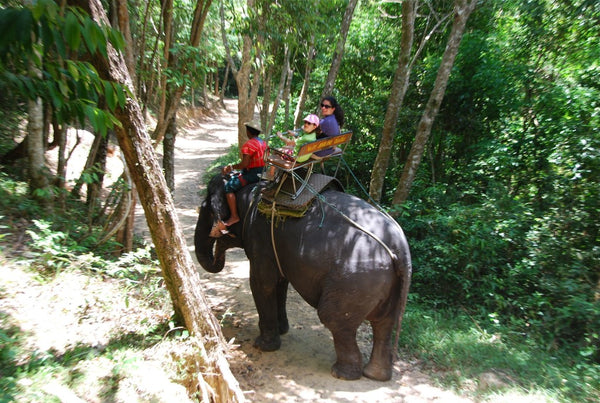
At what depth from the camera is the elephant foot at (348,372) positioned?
4.09 m

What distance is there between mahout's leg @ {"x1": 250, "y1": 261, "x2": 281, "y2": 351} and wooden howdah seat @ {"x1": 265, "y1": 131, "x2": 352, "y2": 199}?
115 centimetres

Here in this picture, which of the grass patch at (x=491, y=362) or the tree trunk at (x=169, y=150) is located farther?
the tree trunk at (x=169, y=150)

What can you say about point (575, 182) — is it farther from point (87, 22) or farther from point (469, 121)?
point (87, 22)

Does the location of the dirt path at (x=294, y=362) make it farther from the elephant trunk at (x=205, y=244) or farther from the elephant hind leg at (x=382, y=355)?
the elephant trunk at (x=205, y=244)

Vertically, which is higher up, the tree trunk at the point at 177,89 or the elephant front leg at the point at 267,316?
the tree trunk at the point at 177,89

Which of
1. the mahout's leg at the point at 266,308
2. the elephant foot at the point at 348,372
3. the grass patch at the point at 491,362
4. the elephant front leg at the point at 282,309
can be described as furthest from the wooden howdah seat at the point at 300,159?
the grass patch at the point at 491,362

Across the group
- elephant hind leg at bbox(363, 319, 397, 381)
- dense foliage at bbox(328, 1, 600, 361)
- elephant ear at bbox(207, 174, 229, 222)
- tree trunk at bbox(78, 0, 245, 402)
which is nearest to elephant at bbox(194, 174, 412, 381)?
elephant hind leg at bbox(363, 319, 397, 381)

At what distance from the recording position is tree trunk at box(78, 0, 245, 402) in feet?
9.59

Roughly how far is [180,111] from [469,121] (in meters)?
19.2

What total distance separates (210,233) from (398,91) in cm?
440

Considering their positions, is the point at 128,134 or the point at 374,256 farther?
the point at 374,256

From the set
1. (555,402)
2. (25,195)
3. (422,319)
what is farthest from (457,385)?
(25,195)

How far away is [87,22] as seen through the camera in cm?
170

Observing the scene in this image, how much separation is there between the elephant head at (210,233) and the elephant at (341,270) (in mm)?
639
